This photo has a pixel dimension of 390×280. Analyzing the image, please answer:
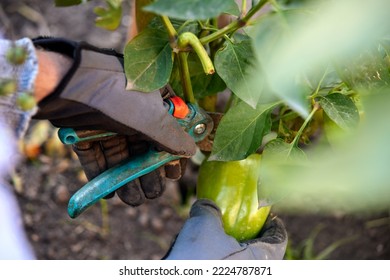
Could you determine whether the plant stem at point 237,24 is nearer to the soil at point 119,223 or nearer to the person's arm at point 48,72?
the person's arm at point 48,72

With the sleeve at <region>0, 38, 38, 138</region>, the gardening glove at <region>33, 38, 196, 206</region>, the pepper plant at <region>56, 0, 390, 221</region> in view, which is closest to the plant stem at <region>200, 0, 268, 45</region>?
the pepper plant at <region>56, 0, 390, 221</region>

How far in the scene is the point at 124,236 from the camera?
1.52 meters

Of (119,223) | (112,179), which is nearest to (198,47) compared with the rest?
(112,179)

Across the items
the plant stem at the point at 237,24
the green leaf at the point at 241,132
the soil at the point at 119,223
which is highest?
the plant stem at the point at 237,24

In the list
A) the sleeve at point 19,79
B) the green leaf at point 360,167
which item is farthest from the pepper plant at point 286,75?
the sleeve at point 19,79

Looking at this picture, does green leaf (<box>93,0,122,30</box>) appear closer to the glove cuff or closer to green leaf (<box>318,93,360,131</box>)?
the glove cuff

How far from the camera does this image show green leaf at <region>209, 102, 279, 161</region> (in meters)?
0.78

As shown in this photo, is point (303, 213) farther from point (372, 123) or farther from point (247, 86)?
point (372, 123)

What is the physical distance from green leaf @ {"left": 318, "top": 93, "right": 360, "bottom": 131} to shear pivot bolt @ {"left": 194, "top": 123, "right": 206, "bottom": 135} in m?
0.19

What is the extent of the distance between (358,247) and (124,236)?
0.64 m

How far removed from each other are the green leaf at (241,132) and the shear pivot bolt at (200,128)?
60mm

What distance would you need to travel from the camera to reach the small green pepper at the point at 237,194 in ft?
3.13
